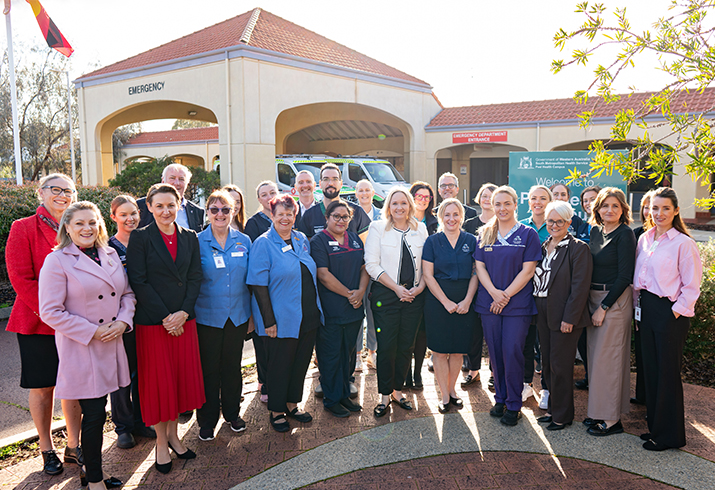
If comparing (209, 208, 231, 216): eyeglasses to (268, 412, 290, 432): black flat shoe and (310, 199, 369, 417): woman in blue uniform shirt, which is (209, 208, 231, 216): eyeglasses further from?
(268, 412, 290, 432): black flat shoe

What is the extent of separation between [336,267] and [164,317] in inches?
60.0

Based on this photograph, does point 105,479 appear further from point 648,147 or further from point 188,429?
point 648,147

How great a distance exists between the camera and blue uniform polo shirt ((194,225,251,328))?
13.0 ft

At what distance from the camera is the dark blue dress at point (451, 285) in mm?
4453

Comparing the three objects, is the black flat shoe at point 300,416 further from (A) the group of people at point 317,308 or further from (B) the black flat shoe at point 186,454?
(B) the black flat shoe at point 186,454

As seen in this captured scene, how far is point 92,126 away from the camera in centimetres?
1778

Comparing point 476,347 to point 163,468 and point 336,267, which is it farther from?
point 163,468

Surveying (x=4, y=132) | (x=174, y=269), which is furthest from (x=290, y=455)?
(x=4, y=132)

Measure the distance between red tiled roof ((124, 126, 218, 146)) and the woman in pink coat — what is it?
A: 27797 mm

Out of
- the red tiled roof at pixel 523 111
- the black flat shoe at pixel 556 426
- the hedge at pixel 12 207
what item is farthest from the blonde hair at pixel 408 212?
the red tiled roof at pixel 523 111

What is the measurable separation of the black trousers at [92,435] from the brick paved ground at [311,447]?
0.88 ft

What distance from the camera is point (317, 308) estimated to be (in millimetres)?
4418

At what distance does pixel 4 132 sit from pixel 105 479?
30037mm

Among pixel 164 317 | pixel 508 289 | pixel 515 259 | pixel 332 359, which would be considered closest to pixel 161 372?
pixel 164 317
